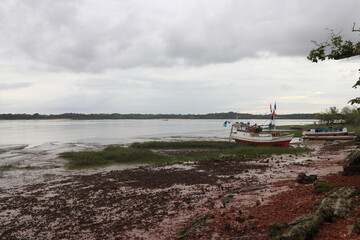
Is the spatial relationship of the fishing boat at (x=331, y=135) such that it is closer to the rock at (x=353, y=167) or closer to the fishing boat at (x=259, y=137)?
the fishing boat at (x=259, y=137)

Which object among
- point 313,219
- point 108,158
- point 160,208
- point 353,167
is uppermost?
point 353,167

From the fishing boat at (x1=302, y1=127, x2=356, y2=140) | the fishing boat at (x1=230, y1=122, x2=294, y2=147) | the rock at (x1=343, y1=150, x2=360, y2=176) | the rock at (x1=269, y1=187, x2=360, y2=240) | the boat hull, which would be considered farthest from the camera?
the fishing boat at (x1=302, y1=127, x2=356, y2=140)

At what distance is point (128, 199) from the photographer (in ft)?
46.3

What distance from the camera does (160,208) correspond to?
40.5 ft

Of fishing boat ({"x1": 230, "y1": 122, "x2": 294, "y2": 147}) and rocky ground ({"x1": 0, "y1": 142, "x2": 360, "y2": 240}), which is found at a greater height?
fishing boat ({"x1": 230, "y1": 122, "x2": 294, "y2": 147})

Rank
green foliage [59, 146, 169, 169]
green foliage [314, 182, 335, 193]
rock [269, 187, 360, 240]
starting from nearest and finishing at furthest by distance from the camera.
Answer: rock [269, 187, 360, 240] < green foliage [314, 182, 335, 193] < green foliage [59, 146, 169, 169]

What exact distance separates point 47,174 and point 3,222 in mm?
11803

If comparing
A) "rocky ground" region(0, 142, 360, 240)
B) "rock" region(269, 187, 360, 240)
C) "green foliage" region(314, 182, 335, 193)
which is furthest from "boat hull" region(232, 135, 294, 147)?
"rock" region(269, 187, 360, 240)

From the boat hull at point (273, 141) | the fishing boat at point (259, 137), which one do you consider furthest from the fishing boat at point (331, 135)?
the boat hull at point (273, 141)

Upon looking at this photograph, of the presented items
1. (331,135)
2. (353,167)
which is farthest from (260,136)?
(353,167)

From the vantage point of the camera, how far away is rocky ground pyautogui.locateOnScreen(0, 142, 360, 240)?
30.3ft

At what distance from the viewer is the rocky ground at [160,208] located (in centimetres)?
923

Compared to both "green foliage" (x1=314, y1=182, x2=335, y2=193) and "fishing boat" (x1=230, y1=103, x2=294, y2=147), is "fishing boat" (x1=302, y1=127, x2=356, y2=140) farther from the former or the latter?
"green foliage" (x1=314, y1=182, x2=335, y2=193)

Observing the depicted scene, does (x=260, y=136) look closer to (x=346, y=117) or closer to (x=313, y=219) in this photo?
(x=313, y=219)
